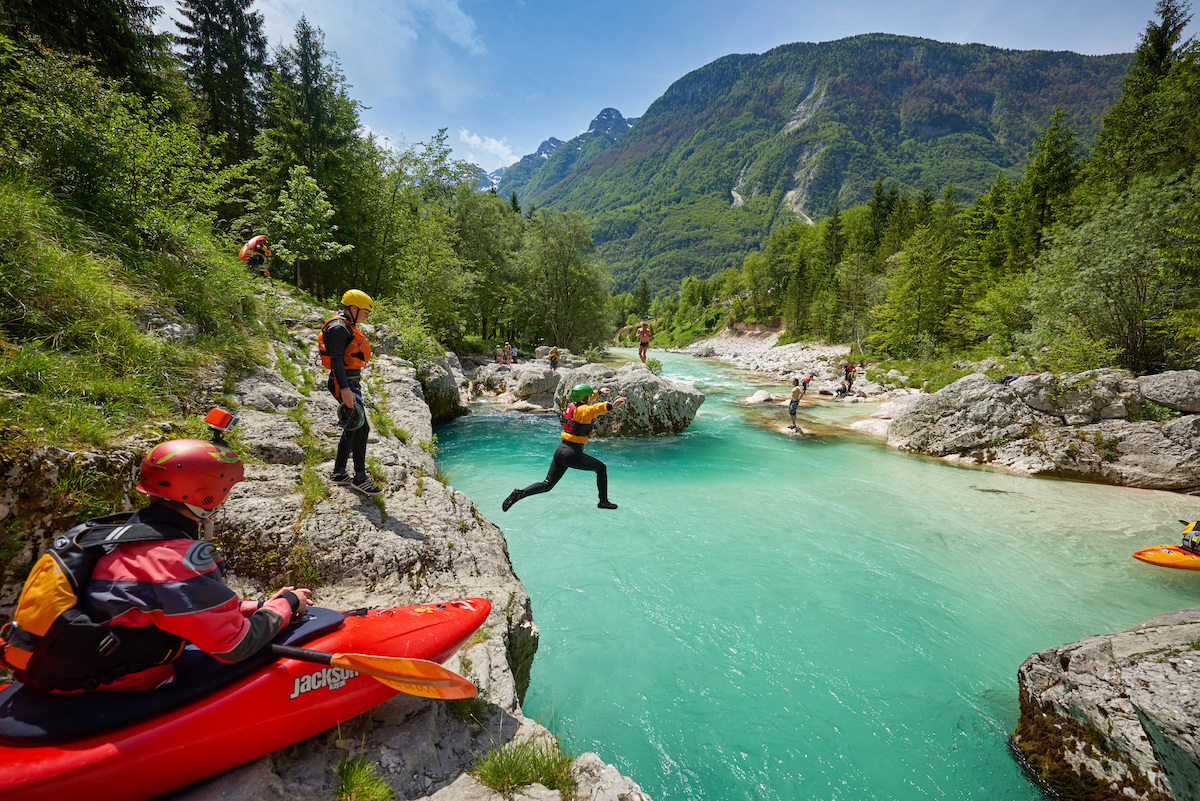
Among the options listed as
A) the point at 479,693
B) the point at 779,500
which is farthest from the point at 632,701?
the point at 779,500

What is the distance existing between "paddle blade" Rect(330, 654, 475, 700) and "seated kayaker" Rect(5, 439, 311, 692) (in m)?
0.59

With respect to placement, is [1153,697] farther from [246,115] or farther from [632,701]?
[246,115]

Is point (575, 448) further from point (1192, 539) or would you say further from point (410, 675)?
point (1192, 539)

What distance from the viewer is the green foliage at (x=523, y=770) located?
277cm

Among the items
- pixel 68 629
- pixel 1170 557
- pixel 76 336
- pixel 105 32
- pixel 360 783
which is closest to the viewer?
pixel 68 629

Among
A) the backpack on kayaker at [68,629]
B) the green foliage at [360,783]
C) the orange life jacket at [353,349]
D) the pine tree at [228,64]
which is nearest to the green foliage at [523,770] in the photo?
the green foliage at [360,783]

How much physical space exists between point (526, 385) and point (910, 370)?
2506cm

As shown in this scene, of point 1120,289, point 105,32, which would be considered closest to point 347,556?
point 105,32

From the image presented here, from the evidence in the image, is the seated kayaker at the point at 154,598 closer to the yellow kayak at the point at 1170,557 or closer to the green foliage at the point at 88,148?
the green foliage at the point at 88,148

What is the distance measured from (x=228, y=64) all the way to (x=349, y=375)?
25.8 m

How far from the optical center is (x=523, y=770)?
2.82m

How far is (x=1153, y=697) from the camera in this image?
3.78 m

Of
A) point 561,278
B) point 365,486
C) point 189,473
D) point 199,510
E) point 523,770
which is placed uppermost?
point 561,278

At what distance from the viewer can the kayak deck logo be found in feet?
8.80
